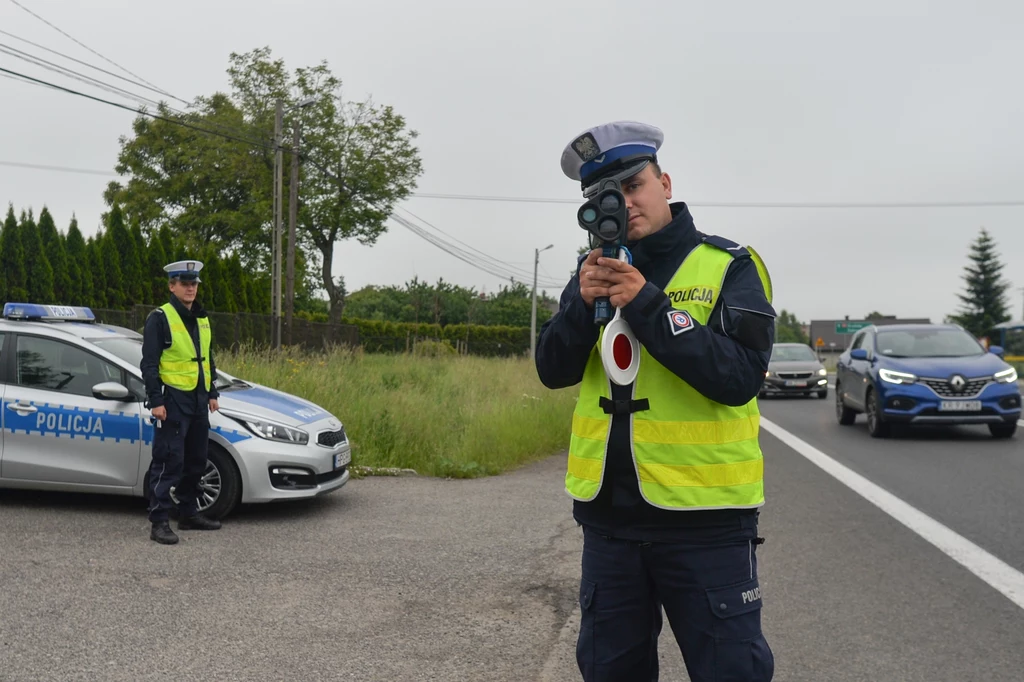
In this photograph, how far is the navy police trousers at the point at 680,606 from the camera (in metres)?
2.28

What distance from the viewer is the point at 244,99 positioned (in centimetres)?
5256

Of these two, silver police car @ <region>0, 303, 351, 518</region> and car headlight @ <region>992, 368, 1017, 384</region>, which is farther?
car headlight @ <region>992, 368, 1017, 384</region>

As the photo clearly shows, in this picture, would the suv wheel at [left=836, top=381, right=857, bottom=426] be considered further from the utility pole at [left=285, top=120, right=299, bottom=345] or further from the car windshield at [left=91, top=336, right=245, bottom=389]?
the utility pole at [left=285, top=120, right=299, bottom=345]

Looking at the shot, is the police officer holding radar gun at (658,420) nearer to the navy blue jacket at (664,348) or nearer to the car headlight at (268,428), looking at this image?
the navy blue jacket at (664,348)

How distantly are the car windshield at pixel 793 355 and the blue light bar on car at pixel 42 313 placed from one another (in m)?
19.0

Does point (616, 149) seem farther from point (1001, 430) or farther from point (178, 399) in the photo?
point (1001, 430)

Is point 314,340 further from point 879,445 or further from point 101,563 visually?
point 101,563

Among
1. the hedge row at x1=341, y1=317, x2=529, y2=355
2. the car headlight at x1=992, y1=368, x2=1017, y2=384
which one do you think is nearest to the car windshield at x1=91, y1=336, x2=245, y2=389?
the car headlight at x1=992, y1=368, x2=1017, y2=384

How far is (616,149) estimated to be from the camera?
97.5 inches

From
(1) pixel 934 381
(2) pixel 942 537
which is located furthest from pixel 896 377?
(2) pixel 942 537

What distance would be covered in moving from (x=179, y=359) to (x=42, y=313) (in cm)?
189

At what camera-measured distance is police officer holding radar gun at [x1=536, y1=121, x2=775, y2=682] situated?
2277 millimetres

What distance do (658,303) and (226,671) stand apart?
2.73 m

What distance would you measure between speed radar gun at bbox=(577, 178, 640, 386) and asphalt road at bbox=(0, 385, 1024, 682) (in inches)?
81.4
